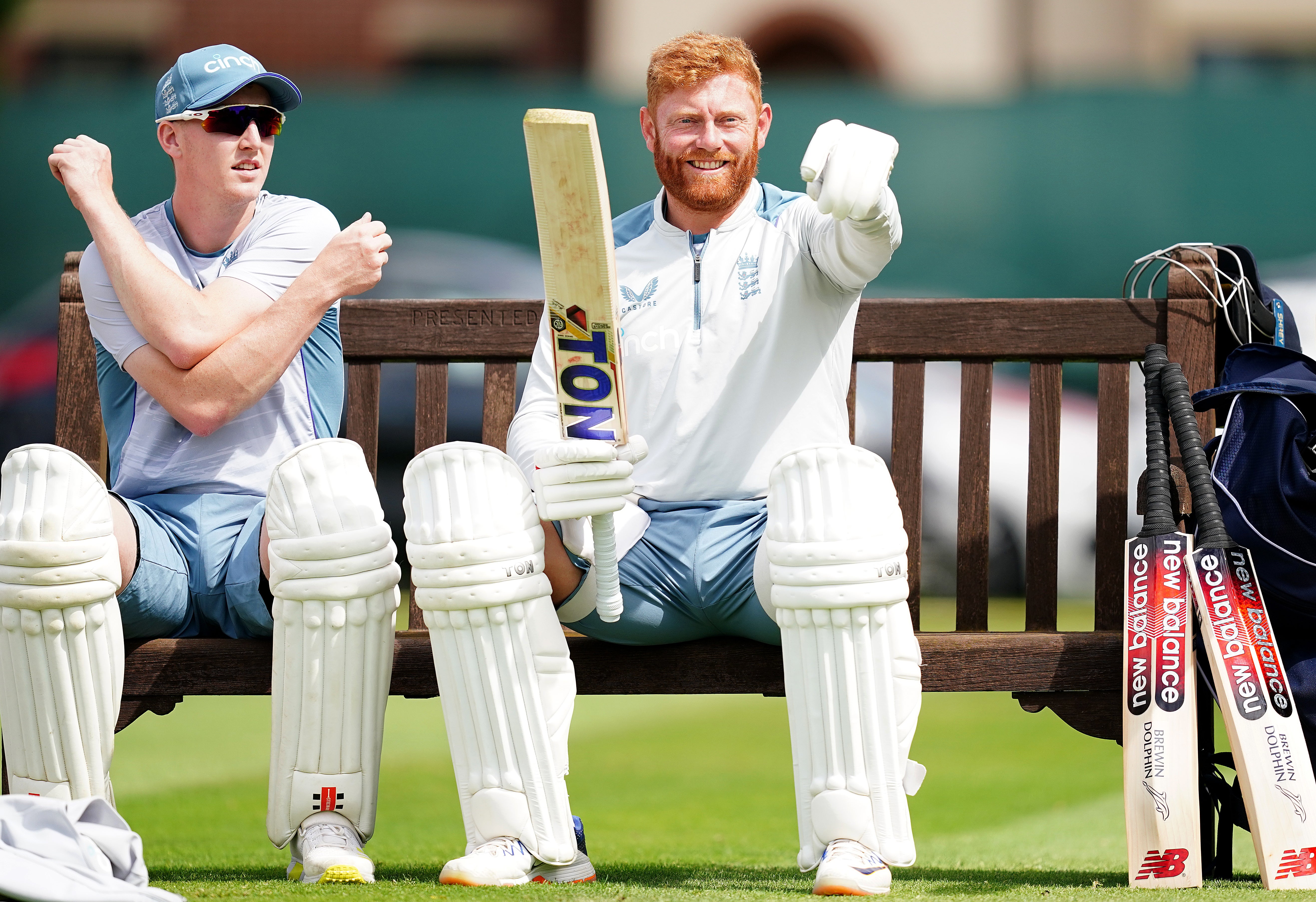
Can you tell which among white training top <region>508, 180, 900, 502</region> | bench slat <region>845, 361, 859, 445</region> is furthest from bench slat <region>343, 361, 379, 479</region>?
bench slat <region>845, 361, 859, 445</region>

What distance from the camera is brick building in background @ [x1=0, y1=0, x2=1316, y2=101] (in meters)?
11.3

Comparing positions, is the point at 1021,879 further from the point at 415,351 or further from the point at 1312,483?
the point at 415,351

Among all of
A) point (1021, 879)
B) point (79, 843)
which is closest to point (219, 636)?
point (79, 843)

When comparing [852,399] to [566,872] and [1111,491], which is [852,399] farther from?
[566,872]

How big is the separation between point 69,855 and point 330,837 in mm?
408

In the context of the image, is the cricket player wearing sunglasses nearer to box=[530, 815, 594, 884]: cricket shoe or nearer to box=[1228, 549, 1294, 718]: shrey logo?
box=[530, 815, 594, 884]: cricket shoe

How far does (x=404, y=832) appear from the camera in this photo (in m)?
3.24

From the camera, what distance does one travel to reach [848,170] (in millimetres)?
2176

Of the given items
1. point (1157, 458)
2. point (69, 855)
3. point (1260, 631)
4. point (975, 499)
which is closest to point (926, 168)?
point (975, 499)

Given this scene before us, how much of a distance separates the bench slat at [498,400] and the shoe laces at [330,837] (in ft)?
2.85

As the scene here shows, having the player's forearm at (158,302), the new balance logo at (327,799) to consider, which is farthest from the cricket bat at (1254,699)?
the player's forearm at (158,302)

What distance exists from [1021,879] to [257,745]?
2518 mm

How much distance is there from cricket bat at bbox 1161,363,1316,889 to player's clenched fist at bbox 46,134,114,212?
1.88 meters

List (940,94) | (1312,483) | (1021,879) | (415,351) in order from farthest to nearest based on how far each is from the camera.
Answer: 1. (940,94)
2. (415,351)
3. (1021,879)
4. (1312,483)
